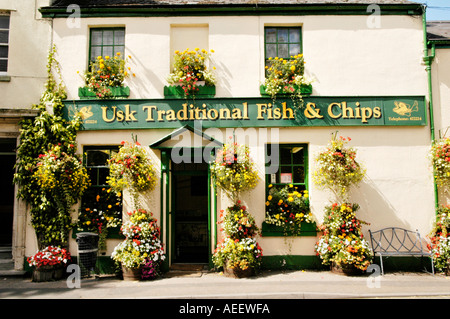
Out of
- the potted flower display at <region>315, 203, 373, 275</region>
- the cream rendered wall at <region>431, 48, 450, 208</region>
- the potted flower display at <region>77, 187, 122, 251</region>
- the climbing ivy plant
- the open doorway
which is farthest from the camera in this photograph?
the open doorway

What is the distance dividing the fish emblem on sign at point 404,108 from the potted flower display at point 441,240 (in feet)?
8.33

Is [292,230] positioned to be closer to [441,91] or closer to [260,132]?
[260,132]

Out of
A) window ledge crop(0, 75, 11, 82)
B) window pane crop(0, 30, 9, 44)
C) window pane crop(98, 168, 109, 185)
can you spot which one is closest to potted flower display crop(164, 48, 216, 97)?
window pane crop(98, 168, 109, 185)

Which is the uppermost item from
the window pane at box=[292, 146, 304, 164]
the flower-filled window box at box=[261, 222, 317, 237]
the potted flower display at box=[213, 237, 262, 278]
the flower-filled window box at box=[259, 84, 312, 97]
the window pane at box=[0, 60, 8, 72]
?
the window pane at box=[0, 60, 8, 72]

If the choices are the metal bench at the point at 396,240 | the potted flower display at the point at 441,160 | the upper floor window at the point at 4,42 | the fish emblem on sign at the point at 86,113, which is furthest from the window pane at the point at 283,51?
the upper floor window at the point at 4,42

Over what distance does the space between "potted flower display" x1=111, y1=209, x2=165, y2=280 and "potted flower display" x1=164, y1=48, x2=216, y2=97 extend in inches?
129

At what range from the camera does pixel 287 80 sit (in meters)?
8.34

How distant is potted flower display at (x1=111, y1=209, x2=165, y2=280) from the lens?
7.28 meters

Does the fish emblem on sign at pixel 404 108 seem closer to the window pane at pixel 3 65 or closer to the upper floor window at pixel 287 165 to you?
the upper floor window at pixel 287 165

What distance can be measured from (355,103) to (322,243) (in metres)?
3.72

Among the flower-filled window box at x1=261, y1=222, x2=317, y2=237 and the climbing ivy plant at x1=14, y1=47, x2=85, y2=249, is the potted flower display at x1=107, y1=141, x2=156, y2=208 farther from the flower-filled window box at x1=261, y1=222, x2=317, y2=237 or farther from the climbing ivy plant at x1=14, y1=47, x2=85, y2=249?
the flower-filled window box at x1=261, y1=222, x2=317, y2=237

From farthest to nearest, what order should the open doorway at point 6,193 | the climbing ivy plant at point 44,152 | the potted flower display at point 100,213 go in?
1. the open doorway at point 6,193
2. the potted flower display at point 100,213
3. the climbing ivy plant at point 44,152

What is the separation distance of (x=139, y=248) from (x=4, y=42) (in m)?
6.81

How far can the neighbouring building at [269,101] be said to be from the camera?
26.7 feet
